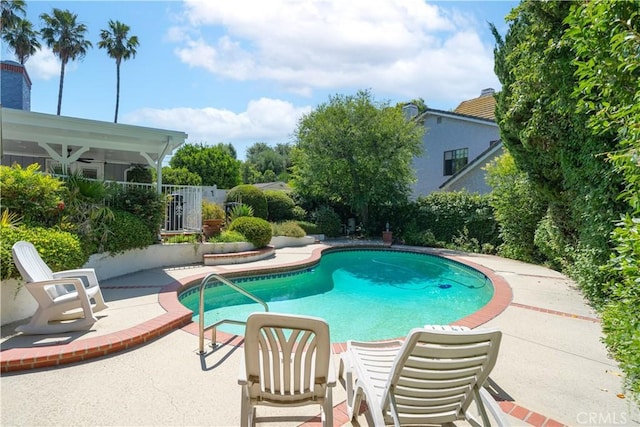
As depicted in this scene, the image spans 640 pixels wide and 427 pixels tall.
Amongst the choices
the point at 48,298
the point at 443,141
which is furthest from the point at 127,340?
the point at 443,141

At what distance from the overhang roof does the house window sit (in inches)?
→ 707

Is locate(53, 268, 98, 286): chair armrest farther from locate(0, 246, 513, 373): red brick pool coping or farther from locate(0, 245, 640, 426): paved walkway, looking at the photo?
locate(0, 246, 513, 373): red brick pool coping

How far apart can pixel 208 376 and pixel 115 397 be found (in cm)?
93

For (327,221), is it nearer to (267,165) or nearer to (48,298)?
(48,298)

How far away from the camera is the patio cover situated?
8.17 m

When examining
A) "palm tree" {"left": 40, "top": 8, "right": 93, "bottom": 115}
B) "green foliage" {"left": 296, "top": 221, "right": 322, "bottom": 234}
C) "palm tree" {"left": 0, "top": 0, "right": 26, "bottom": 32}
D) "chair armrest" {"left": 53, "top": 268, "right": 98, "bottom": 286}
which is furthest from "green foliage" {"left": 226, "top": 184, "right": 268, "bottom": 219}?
"palm tree" {"left": 40, "top": 8, "right": 93, "bottom": 115}

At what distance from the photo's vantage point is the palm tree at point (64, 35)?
91.3 ft

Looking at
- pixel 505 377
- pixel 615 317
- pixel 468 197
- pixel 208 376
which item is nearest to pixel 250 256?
pixel 208 376

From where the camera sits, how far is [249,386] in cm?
264

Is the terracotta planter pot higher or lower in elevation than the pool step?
higher

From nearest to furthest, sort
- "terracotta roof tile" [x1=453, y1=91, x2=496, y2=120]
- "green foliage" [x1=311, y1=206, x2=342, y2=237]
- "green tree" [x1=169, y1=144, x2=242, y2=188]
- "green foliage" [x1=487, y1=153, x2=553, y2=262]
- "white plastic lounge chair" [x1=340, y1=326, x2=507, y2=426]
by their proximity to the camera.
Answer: "white plastic lounge chair" [x1=340, y1=326, x2=507, y2=426] < "green foliage" [x1=487, y1=153, x2=553, y2=262] < "green foliage" [x1=311, y1=206, x2=342, y2=237] < "terracotta roof tile" [x1=453, y1=91, x2=496, y2=120] < "green tree" [x1=169, y1=144, x2=242, y2=188]

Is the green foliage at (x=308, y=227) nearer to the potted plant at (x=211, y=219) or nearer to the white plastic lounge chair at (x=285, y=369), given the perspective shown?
the potted plant at (x=211, y=219)

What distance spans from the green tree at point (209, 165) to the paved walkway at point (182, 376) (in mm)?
30573

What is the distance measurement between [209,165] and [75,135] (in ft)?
86.3
